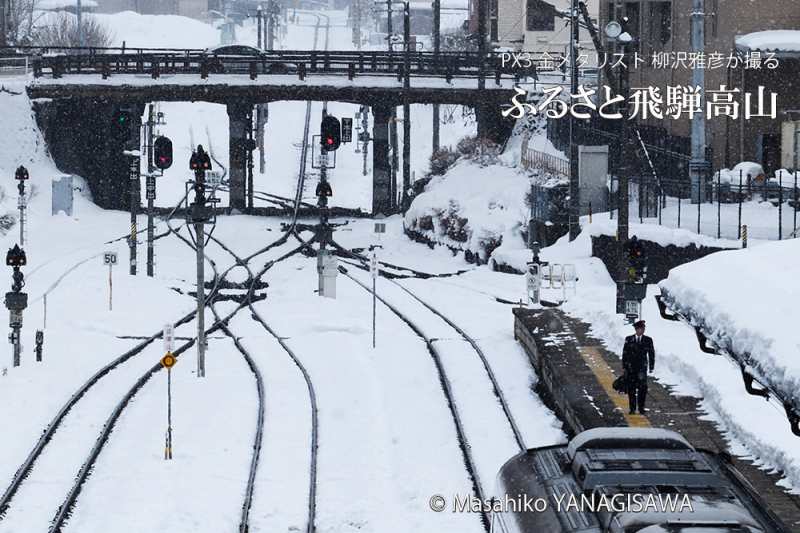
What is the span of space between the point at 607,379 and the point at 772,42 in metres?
23.0

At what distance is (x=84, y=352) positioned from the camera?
32656mm

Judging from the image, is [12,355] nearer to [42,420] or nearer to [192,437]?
[42,420]

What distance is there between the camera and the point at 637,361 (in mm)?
22891

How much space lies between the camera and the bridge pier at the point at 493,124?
63781 millimetres

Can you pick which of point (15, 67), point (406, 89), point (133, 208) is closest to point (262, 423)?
point (133, 208)

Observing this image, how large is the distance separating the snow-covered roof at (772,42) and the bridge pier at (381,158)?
20.7m

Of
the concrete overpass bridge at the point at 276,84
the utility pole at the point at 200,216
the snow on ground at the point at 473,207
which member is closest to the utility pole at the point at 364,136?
the concrete overpass bridge at the point at 276,84

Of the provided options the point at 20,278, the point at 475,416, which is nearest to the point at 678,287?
the point at 475,416

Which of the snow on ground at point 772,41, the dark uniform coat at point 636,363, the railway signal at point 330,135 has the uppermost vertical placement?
the snow on ground at point 772,41

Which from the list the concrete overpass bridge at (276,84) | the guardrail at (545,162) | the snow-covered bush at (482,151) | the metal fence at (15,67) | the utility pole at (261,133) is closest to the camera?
the guardrail at (545,162)

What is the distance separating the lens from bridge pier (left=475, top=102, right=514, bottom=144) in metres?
63.8

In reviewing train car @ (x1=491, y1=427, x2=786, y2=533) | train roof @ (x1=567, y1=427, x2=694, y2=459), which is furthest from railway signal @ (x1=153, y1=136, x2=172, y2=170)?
train roof @ (x1=567, y1=427, x2=694, y2=459)

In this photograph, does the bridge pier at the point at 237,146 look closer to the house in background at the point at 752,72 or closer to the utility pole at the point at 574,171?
the house in background at the point at 752,72

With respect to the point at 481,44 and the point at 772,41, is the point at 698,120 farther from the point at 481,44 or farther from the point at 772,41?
the point at 481,44
